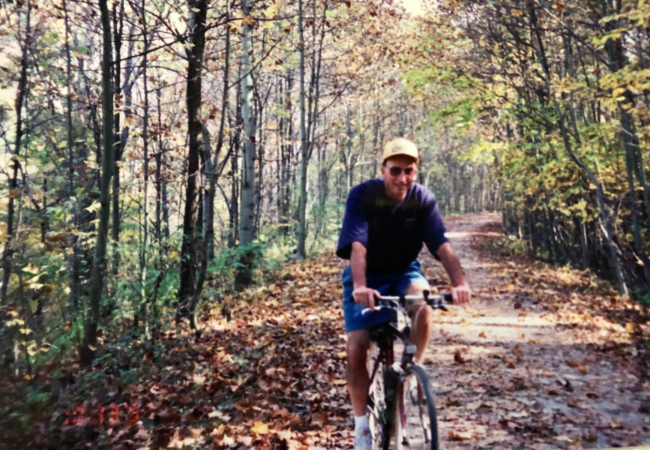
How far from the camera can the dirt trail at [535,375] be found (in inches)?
182

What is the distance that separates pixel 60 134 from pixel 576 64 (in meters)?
14.5

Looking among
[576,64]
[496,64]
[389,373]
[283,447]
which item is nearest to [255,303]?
[283,447]

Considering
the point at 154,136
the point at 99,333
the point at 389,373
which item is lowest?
the point at 99,333

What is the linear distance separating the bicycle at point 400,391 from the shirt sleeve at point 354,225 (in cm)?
49

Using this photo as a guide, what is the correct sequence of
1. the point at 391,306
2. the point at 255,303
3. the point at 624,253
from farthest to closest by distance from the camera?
1. the point at 624,253
2. the point at 255,303
3. the point at 391,306

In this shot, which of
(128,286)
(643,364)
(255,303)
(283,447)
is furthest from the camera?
(255,303)

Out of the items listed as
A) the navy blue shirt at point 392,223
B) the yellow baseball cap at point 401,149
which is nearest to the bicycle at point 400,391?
the navy blue shirt at point 392,223

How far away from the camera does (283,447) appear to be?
4.23 metres

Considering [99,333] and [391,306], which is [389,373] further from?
[99,333]

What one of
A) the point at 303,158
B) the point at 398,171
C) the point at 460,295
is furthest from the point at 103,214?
the point at 303,158

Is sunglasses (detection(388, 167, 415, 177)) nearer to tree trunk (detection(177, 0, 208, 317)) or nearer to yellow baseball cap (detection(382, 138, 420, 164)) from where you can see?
yellow baseball cap (detection(382, 138, 420, 164))

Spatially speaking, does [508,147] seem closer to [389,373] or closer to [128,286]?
[128,286]

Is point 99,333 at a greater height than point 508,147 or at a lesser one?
lesser

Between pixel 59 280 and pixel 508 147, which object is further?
pixel 508 147
